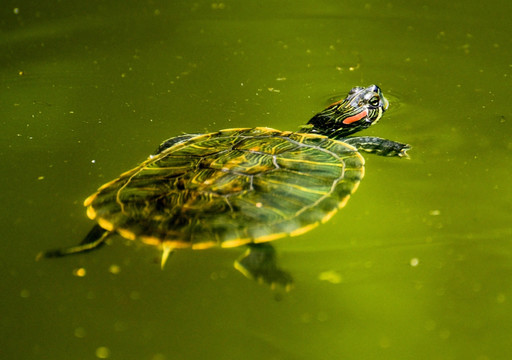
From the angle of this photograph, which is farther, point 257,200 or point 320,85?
point 320,85

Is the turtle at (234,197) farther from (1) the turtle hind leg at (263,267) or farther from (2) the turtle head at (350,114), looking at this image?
(2) the turtle head at (350,114)

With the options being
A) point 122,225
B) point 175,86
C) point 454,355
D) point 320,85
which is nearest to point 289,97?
point 320,85

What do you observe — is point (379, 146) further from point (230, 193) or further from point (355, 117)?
point (230, 193)

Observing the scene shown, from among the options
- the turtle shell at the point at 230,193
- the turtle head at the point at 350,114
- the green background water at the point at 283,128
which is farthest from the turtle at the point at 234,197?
the turtle head at the point at 350,114

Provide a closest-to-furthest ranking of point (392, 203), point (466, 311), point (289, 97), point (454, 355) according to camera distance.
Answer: point (454, 355)
point (466, 311)
point (392, 203)
point (289, 97)

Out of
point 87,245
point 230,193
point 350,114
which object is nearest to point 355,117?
point 350,114

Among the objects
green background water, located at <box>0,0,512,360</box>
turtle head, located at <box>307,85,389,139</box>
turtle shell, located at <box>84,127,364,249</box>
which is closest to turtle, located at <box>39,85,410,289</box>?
turtle shell, located at <box>84,127,364,249</box>

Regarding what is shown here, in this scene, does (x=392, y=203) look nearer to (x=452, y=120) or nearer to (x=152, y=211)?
(x=452, y=120)

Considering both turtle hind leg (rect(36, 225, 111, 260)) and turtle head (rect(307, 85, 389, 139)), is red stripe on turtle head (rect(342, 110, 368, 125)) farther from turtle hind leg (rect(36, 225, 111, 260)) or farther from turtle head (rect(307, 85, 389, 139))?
turtle hind leg (rect(36, 225, 111, 260))
